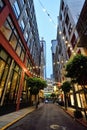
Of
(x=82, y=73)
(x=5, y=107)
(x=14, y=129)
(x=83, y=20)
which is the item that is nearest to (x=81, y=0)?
(x=83, y=20)

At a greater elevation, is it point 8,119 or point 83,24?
point 83,24

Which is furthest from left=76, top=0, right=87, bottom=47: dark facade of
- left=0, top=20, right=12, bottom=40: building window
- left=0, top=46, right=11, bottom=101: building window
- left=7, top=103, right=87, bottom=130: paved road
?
left=0, top=46, right=11, bottom=101: building window

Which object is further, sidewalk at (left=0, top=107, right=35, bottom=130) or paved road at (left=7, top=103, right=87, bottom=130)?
sidewalk at (left=0, top=107, right=35, bottom=130)

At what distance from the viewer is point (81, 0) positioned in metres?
28.4

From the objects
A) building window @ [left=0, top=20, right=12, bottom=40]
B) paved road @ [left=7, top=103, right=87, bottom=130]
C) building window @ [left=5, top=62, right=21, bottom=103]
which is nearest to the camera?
paved road @ [left=7, top=103, right=87, bottom=130]

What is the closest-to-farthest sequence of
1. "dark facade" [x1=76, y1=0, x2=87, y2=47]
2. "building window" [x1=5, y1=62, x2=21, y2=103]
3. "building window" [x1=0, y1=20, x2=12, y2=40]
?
"dark facade" [x1=76, y1=0, x2=87, y2=47] → "building window" [x1=0, y1=20, x2=12, y2=40] → "building window" [x1=5, y1=62, x2=21, y2=103]

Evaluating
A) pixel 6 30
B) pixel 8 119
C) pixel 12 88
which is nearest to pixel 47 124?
pixel 8 119

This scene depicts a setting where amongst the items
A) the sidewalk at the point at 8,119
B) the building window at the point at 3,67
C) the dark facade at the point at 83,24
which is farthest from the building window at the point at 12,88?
the dark facade at the point at 83,24

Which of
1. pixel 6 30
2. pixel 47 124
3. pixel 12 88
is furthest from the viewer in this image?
pixel 12 88

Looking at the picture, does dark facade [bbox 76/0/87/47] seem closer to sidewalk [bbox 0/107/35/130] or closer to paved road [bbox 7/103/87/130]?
paved road [bbox 7/103/87/130]

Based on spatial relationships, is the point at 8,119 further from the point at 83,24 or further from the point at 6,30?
the point at 83,24

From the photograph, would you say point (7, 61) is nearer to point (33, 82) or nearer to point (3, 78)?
point (3, 78)

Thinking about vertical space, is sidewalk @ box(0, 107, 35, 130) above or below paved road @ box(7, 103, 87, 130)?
above

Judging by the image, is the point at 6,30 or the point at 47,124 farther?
the point at 6,30
